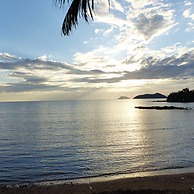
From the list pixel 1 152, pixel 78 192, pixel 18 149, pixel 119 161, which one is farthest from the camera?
pixel 18 149

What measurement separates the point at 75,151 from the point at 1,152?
7.15 m

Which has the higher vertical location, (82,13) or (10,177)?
(82,13)

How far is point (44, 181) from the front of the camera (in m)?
16.2

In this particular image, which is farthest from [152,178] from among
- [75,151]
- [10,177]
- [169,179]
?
[75,151]

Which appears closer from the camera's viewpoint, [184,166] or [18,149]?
[184,166]

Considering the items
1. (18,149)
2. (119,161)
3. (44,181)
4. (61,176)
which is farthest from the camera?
(18,149)

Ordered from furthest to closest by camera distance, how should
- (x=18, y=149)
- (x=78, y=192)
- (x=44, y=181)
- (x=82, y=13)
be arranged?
(x=18, y=149)
(x=44, y=181)
(x=78, y=192)
(x=82, y=13)

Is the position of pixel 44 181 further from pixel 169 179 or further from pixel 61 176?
pixel 169 179

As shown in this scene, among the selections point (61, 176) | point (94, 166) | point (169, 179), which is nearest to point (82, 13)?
point (169, 179)

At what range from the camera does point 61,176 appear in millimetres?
17297

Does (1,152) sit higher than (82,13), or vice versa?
(82,13)

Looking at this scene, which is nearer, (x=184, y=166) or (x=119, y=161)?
(x=184, y=166)

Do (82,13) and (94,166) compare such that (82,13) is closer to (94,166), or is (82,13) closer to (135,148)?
(94,166)

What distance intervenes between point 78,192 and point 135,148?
51.9ft
